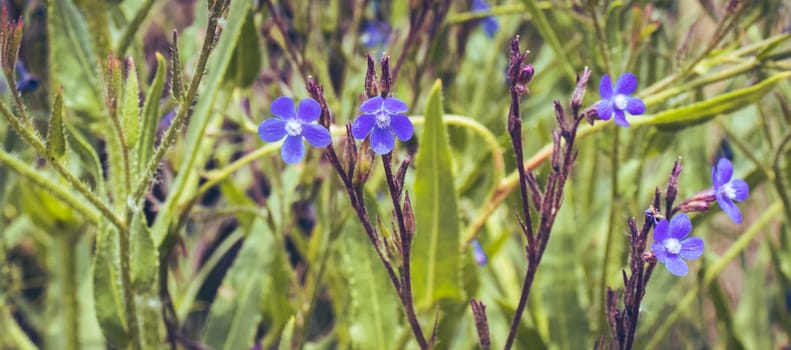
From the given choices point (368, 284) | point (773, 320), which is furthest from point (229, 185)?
point (773, 320)

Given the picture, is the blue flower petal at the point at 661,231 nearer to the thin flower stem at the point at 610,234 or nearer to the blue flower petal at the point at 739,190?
the blue flower petal at the point at 739,190

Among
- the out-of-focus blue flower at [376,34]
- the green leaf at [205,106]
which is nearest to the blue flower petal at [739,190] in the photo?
the green leaf at [205,106]


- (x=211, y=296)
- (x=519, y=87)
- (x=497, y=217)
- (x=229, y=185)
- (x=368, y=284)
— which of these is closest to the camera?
(x=519, y=87)

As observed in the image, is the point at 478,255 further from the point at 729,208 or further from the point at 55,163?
the point at 55,163

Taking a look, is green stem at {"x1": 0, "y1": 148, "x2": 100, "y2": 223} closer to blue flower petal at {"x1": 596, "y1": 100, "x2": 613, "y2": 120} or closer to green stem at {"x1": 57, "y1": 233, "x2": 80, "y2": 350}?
green stem at {"x1": 57, "y1": 233, "x2": 80, "y2": 350}

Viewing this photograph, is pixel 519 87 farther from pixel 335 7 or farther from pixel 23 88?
Result: pixel 23 88

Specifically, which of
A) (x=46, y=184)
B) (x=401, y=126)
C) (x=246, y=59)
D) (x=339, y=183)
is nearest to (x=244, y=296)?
(x=339, y=183)
